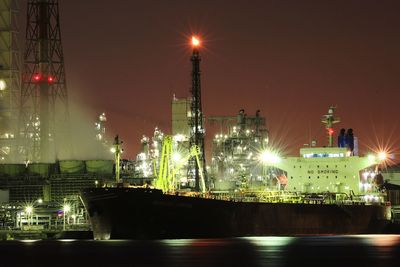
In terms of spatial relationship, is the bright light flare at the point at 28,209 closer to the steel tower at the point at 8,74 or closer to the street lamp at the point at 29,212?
the street lamp at the point at 29,212

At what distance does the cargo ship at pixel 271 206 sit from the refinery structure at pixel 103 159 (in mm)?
221

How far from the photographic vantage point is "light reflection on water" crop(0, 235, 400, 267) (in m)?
54.2

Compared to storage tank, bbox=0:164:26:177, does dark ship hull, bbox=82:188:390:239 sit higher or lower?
lower

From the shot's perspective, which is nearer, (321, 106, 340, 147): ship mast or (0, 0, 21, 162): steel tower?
(321, 106, 340, 147): ship mast

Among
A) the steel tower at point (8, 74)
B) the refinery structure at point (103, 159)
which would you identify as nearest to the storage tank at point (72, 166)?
the refinery structure at point (103, 159)

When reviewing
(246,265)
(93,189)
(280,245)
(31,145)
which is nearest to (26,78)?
(31,145)

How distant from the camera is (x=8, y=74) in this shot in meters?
138

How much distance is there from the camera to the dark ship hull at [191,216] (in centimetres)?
7225

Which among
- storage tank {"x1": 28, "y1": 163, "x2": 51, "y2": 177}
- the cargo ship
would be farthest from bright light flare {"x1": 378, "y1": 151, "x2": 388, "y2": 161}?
storage tank {"x1": 28, "y1": 163, "x2": 51, "y2": 177}

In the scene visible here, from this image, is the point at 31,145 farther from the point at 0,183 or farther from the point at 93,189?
the point at 93,189

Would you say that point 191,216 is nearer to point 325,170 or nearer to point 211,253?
point 211,253

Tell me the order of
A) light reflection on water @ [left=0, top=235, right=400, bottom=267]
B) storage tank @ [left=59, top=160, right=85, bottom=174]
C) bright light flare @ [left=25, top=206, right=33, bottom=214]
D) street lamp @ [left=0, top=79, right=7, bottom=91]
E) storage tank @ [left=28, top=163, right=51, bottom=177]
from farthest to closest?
street lamp @ [left=0, top=79, right=7, bottom=91], storage tank @ [left=59, top=160, right=85, bottom=174], storage tank @ [left=28, top=163, right=51, bottom=177], bright light flare @ [left=25, top=206, right=33, bottom=214], light reflection on water @ [left=0, top=235, right=400, bottom=267]

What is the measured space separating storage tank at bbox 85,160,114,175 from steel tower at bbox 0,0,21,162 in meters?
27.3

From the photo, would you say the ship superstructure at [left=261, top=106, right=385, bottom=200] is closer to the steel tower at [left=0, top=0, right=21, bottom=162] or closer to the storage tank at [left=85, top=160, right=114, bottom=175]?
the storage tank at [left=85, top=160, right=114, bottom=175]
